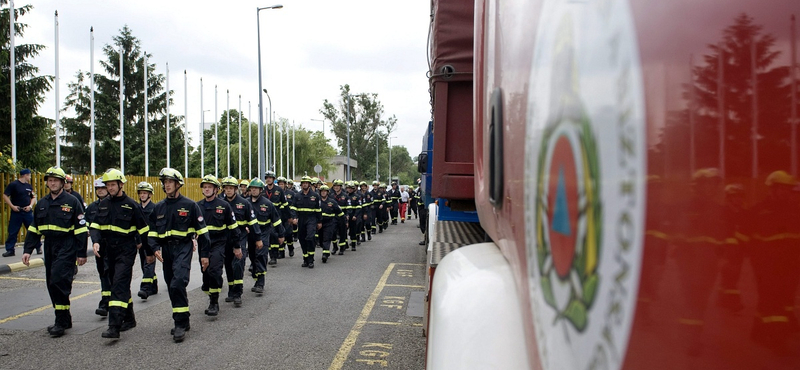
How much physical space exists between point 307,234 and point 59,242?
19.6 ft

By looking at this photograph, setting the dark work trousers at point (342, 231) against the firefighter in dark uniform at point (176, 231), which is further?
the dark work trousers at point (342, 231)

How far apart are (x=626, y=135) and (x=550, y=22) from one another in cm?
44

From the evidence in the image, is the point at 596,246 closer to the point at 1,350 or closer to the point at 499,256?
the point at 499,256

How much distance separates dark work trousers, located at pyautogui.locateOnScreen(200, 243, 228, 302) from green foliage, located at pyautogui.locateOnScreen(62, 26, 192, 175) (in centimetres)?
3778

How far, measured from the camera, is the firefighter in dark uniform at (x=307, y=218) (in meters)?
12.1

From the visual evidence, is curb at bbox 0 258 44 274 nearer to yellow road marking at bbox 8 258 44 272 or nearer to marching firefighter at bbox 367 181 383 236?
yellow road marking at bbox 8 258 44 272

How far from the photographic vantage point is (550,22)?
3.85 feet

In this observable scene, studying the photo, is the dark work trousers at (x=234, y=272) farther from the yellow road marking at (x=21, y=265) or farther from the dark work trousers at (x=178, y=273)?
the yellow road marking at (x=21, y=265)

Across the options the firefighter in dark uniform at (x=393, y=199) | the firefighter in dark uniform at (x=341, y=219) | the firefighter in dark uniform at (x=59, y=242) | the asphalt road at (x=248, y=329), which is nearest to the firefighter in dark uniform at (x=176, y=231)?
the asphalt road at (x=248, y=329)

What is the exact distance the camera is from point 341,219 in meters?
14.7

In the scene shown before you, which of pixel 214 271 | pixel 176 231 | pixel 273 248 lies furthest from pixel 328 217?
pixel 176 231

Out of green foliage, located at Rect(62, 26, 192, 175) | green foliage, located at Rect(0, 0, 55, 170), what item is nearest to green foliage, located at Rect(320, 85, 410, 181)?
green foliage, located at Rect(62, 26, 192, 175)

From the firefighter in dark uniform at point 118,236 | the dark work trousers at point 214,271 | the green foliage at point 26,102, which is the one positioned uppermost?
the green foliage at point 26,102

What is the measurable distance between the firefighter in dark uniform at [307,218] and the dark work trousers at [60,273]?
5.76m
